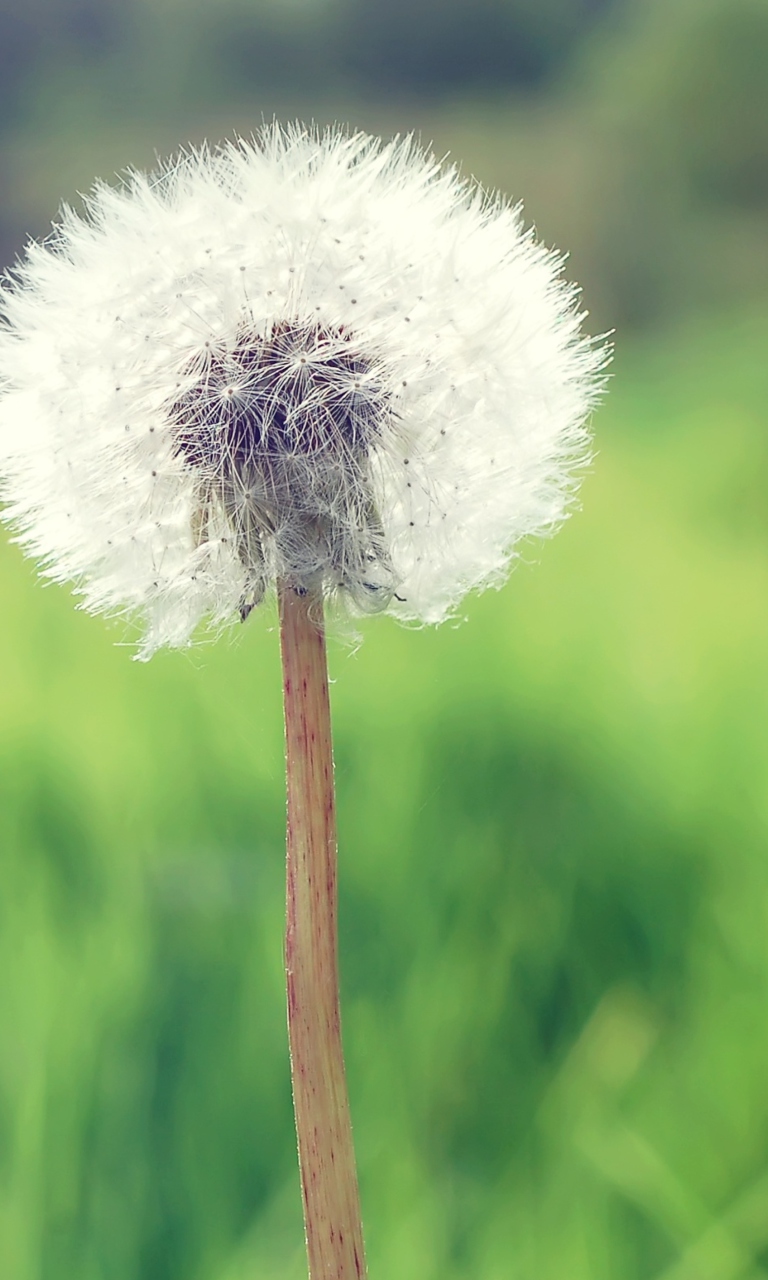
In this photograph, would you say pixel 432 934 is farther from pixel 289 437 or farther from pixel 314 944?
pixel 289 437

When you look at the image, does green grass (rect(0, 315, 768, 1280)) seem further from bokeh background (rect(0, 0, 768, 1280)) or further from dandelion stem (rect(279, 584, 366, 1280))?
dandelion stem (rect(279, 584, 366, 1280))

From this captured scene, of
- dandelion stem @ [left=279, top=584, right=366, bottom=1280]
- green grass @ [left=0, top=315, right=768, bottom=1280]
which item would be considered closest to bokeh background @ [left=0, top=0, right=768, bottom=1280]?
green grass @ [left=0, top=315, right=768, bottom=1280]

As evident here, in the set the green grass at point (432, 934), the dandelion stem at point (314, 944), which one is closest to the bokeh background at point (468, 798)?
the green grass at point (432, 934)

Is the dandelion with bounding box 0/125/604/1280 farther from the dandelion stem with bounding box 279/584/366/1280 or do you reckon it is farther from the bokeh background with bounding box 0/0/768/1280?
the bokeh background with bounding box 0/0/768/1280

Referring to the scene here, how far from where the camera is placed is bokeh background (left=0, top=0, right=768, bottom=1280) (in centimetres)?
58

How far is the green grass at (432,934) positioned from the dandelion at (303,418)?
179mm

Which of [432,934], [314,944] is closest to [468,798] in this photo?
[432,934]

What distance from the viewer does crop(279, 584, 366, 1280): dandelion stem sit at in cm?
40

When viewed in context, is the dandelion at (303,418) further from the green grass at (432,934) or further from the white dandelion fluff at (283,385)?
the green grass at (432,934)

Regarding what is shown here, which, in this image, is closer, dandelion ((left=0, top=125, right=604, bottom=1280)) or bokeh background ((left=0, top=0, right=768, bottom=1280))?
dandelion ((left=0, top=125, right=604, bottom=1280))

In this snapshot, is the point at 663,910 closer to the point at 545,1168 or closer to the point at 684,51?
the point at 545,1168

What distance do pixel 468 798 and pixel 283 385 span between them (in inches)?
12.2

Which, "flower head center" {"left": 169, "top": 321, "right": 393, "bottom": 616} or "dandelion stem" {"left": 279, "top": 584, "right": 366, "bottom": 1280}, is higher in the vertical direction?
"flower head center" {"left": 169, "top": 321, "right": 393, "bottom": 616}

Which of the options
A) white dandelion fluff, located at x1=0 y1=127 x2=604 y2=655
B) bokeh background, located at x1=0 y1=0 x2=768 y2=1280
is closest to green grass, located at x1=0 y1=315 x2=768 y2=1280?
bokeh background, located at x1=0 y1=0 x2=768 y2=1280
